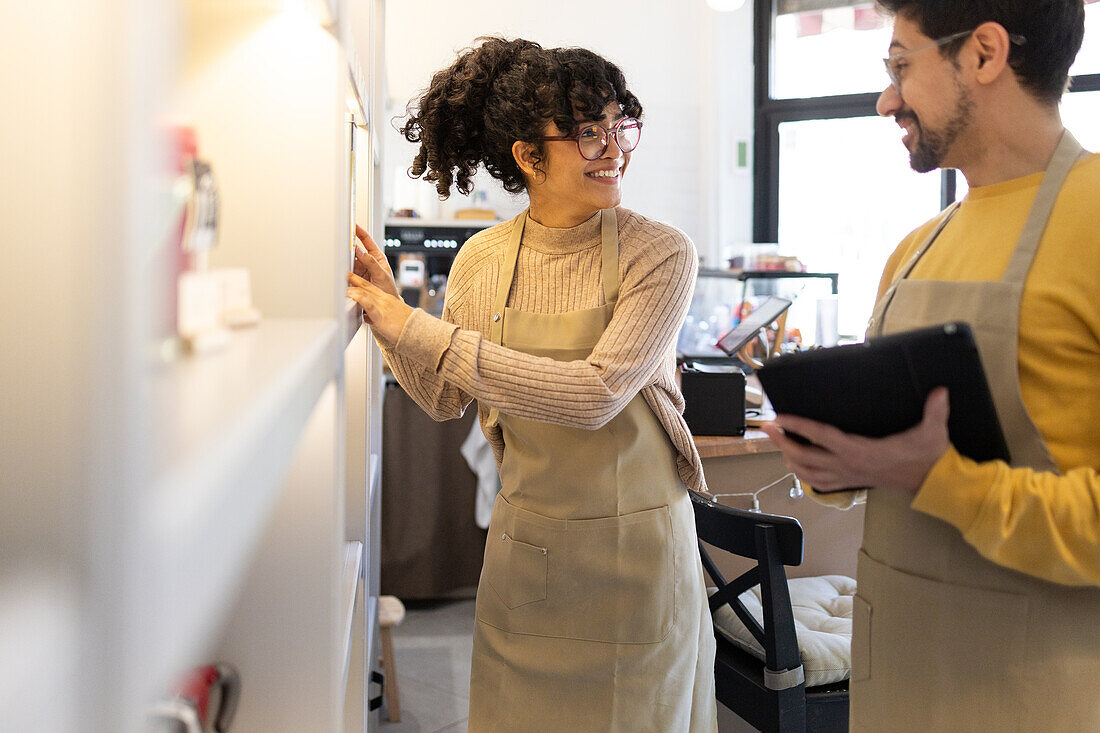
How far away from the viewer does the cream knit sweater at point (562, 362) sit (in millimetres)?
1385

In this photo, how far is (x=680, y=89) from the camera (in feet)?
18.5

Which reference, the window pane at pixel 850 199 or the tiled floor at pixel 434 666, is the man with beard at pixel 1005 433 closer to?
the tiled floor at pixel 434 666

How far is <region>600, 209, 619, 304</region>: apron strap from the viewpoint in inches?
61.8

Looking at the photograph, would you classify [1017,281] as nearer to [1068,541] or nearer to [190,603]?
[1068,541]

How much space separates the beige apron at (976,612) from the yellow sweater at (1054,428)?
0.02 metres

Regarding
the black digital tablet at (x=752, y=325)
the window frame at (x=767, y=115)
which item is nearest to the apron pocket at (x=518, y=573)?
the black digital tablet at (x=752, y=325)

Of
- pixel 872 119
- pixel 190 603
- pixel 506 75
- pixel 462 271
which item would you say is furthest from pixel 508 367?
pixel 872 119

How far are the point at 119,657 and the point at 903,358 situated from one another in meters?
0.90

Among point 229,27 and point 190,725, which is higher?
point 229,27

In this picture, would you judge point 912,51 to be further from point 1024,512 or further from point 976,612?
point 976,612

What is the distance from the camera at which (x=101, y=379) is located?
239mm

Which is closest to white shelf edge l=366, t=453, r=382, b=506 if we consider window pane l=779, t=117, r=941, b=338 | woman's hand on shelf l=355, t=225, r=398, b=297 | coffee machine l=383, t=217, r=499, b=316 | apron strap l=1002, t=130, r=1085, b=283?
woman's hand on shelf l=355, t=225, r=398, b=297

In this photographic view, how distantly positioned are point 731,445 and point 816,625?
547mm

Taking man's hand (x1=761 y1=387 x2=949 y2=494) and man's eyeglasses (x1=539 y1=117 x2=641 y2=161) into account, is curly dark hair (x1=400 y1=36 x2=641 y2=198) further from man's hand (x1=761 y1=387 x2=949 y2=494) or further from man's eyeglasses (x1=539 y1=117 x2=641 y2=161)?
man's hand (x1=761 y1=387 x2=949 y2=494)
